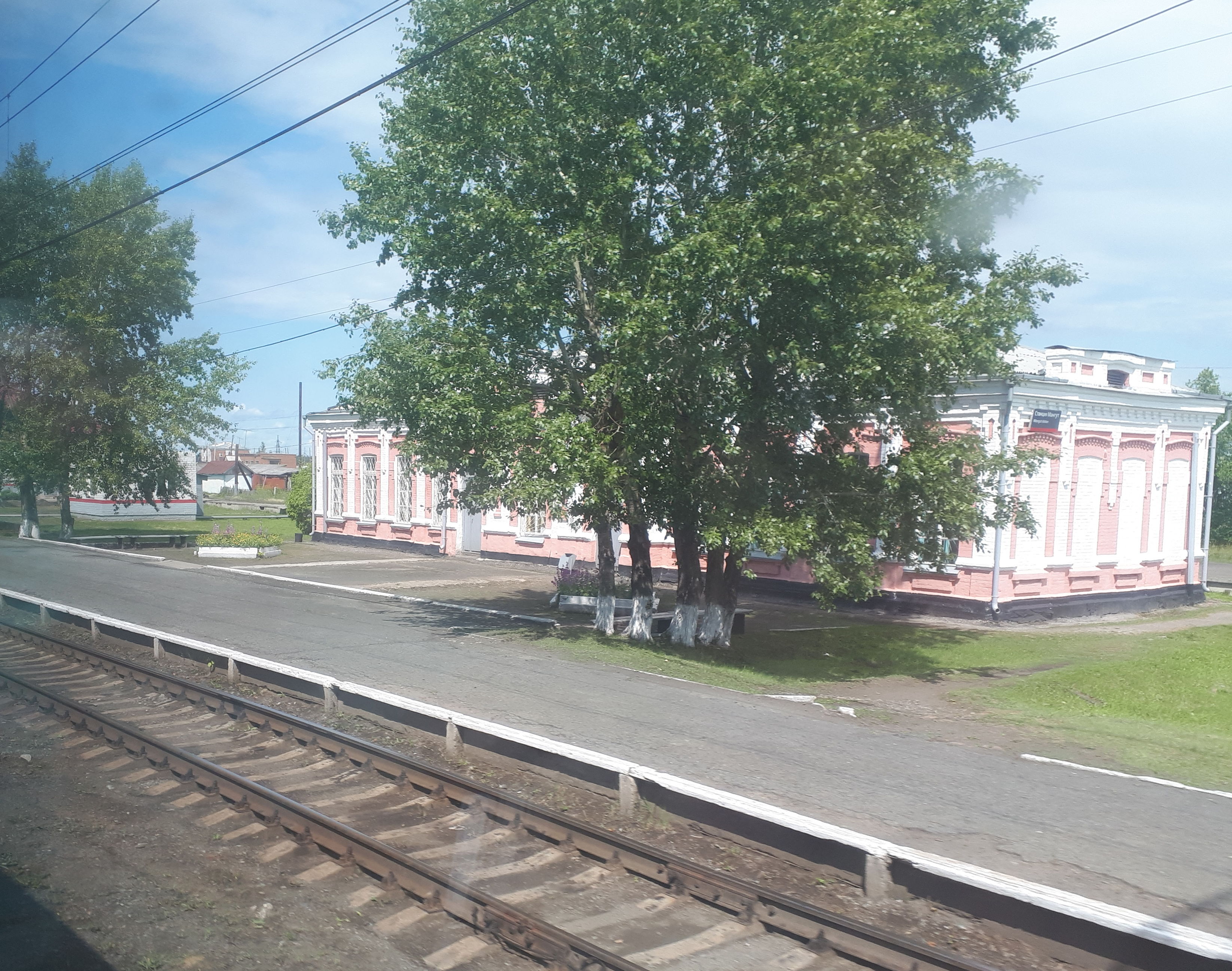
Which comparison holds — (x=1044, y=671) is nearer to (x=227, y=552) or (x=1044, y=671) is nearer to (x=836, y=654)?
(x=836, y=654)

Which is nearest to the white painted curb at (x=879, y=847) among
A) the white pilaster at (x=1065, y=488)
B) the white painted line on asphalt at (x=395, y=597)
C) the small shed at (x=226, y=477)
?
the white painted line on asphalt at (x=395, y=597)

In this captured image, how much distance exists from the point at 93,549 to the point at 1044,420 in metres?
29.0

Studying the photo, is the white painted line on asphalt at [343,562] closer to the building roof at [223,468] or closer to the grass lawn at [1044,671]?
the grass lawn at [1044,671]

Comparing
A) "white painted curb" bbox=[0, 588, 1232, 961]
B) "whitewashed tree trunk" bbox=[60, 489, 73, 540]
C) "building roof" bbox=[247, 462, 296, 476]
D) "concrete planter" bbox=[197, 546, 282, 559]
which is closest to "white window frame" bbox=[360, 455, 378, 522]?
"concrete planter" bbox=[197, 546, 282, 559]

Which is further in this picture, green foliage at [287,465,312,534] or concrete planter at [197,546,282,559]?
green foliage at [287,465,312,534]

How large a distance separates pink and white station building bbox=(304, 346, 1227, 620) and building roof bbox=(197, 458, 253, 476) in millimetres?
88718

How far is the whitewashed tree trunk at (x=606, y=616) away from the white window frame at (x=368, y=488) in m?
21.4

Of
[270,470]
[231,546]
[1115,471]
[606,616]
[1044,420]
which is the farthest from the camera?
[270,470]

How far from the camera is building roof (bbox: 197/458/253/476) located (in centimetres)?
10931

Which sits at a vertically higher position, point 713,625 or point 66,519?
point 713,625

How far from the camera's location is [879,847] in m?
5.72

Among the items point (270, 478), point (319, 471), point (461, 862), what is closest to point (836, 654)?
point (461, 862)

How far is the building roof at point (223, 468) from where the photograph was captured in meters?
109

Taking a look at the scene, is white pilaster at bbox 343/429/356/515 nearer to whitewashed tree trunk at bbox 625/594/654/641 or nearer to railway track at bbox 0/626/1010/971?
whitewashed tree trunk at bbox 625/594/654/641
